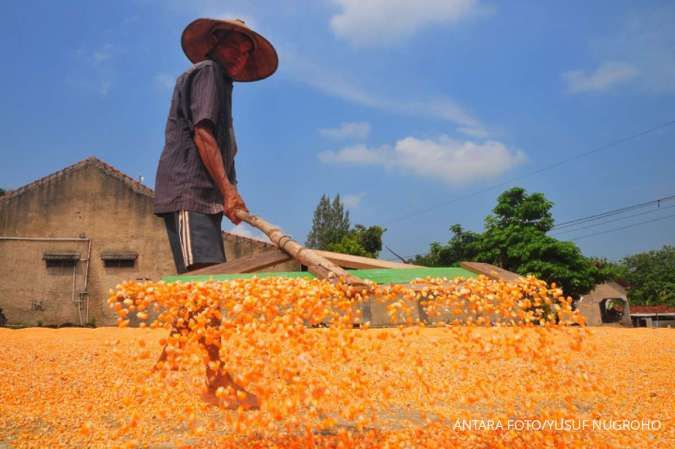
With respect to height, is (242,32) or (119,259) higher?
(242,32)

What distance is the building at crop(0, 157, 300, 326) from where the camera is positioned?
11.7m

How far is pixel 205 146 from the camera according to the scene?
9.25 ft

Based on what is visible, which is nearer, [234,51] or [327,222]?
[234,51]

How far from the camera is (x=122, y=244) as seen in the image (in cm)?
1210

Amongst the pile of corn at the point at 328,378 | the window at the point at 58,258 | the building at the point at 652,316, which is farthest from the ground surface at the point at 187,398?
the building at the point at 652,316

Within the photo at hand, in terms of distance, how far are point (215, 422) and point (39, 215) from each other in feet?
38.3

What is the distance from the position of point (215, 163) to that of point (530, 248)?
14857mm

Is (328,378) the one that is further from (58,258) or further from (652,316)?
(652,316)

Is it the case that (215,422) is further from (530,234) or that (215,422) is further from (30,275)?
(530,234)

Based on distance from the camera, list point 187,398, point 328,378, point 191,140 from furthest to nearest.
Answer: point 187,398, point 191,140, point 328,378

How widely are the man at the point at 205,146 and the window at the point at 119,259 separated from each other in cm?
1003

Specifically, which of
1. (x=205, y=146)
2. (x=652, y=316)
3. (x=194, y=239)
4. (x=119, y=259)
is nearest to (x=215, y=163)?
(x=205, y=146)

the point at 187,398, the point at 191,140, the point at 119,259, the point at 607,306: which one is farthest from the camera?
the point at 607,306

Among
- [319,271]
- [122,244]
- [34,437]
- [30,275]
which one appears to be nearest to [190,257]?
[319,271]
